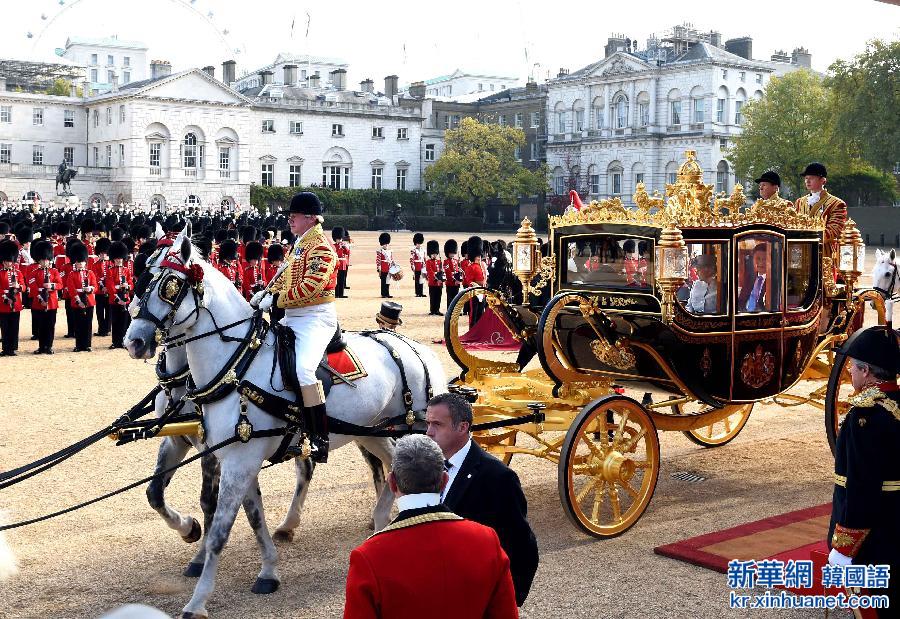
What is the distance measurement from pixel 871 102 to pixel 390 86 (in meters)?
42.4

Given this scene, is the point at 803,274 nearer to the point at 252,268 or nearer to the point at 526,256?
the point at 526,256

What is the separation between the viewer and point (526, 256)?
8.27 meters

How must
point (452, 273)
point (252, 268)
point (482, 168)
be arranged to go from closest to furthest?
point (252, 268) < point (452, 273) < point (482, 168)

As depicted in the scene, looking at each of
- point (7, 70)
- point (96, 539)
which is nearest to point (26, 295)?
→ point (96, 539)

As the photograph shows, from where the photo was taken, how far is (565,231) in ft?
26.9

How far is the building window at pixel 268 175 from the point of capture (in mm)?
72875

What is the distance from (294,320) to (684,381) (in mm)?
2771

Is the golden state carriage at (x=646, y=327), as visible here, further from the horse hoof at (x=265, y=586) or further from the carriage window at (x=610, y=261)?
the horse hoof at (x=265, y=586)

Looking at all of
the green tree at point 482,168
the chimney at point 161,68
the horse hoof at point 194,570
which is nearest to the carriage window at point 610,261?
the horse hoof at point 194,570

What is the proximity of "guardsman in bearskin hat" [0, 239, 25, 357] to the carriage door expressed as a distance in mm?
11013

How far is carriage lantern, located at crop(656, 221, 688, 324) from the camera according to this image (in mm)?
7039

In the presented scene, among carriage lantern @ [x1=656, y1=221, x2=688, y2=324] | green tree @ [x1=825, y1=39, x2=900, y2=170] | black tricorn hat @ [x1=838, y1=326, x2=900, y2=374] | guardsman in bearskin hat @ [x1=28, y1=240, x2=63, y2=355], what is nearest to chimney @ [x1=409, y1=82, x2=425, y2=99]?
green tree @ [x1=825, y1=39, x2=900, y2=170]

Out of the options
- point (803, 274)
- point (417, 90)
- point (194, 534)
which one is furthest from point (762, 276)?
point (417, 90)

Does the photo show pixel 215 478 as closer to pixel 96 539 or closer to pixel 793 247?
pixel 96 539
